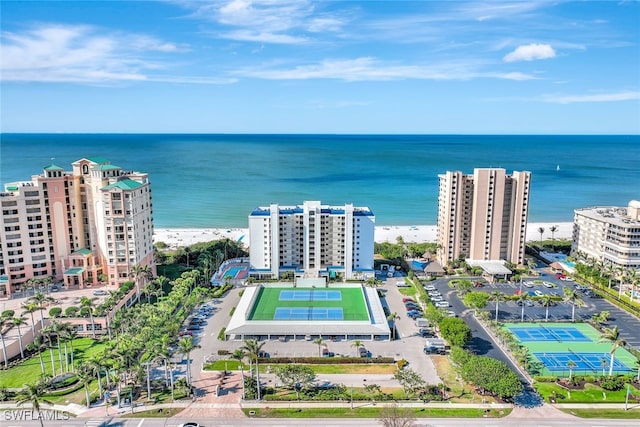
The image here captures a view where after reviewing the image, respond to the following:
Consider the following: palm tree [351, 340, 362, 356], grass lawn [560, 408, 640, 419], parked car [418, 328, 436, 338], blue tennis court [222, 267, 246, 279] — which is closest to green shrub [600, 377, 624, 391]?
grass lawn [560, 408, 640, 419]

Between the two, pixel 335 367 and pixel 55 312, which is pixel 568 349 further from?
pixel 55 312

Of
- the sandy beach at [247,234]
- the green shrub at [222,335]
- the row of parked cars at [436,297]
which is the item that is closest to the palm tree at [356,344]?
the green shrub at [222,335]

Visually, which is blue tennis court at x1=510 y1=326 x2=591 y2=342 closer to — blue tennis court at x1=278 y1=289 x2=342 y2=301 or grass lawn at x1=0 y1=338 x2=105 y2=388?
blue tennis court at x1=278 y1=289 x2=342 y2=301

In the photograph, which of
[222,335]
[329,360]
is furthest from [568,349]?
[222,335]

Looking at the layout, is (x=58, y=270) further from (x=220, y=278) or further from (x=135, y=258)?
(x=220, y=278)

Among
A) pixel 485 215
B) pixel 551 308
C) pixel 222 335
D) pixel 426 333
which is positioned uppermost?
pixel 485 215

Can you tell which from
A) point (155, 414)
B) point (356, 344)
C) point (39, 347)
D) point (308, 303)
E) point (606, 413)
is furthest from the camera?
point (308, 303)

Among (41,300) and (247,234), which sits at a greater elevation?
(41,300)
